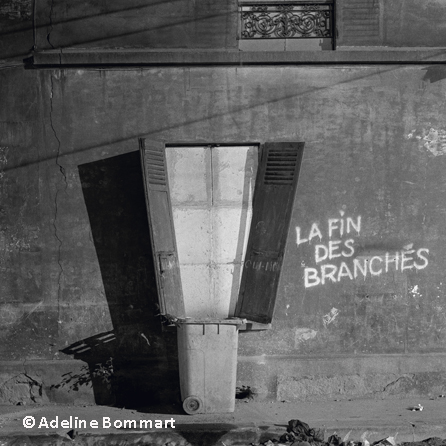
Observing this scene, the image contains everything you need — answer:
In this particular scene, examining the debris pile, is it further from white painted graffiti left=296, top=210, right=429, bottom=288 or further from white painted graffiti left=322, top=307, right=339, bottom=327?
white painted graffiti left=296, top=210, right=429, bottom=288

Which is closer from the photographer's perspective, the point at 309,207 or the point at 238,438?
the point at 238,438

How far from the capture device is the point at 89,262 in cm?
989

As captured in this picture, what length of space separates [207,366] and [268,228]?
1.68m

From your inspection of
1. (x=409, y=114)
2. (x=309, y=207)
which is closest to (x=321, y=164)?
(x=309, y=207)

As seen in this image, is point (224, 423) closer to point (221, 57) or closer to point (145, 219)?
point (145, 219)

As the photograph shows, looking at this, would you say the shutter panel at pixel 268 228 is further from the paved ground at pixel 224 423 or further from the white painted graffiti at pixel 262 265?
the paved ground at pixel 224 423

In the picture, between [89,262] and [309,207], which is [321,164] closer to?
[309,207]

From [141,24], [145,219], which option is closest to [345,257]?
[145,219]

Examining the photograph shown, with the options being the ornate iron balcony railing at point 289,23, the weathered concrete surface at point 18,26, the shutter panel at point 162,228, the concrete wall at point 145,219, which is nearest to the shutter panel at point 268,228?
the concrete wall at point 145,219

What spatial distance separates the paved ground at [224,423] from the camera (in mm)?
8375

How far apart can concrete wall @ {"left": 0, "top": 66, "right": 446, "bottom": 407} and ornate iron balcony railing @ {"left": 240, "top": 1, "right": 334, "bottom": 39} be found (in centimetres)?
44

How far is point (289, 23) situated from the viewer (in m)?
9.98

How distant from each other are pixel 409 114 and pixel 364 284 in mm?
2042

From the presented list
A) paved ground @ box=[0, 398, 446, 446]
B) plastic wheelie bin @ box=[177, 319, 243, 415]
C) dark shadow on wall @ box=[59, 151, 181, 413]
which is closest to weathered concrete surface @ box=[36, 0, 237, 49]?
dark shadow on wall @ box=[59, 151, 181, 413]
